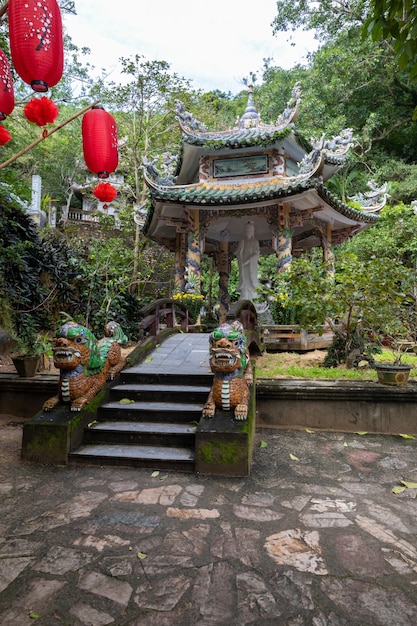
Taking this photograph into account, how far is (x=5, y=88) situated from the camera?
435cm

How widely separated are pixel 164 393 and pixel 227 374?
1.19 metres

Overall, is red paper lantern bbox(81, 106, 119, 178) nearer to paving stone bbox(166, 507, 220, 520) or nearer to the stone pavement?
the stone pavement

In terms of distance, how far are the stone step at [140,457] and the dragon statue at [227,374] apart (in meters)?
0.51

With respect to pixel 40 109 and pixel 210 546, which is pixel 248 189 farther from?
pixel 210 546

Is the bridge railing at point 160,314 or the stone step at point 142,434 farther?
the bridge railing at point 160,314

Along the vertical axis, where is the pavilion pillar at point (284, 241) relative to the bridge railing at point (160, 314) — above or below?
above

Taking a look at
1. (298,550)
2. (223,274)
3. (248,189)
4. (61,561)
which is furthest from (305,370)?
(223,274)

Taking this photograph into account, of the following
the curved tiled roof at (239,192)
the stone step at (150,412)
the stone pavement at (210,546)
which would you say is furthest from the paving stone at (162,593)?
the curved tiled roof at (239,192)

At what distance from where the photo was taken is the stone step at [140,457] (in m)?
3.98

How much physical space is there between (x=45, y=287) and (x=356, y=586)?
10.8 m

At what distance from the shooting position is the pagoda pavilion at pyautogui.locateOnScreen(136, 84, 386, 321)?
10078 mm

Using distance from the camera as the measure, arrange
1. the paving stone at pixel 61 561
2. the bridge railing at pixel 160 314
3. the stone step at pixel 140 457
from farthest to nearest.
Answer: the bridge railing at pixel 160 314 → the stone step at pixel 140 457 → the paving stone at pixel 61 561

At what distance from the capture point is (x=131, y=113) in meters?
15.4

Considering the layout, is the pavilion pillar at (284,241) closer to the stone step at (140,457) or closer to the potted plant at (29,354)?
the potted plant at (29,354)
